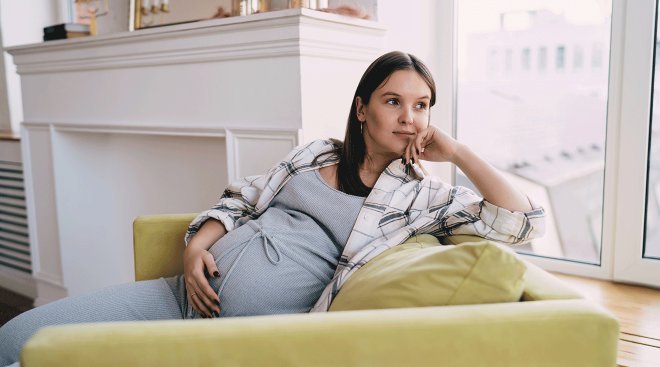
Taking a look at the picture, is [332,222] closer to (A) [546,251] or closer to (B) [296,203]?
(B) [296,203]

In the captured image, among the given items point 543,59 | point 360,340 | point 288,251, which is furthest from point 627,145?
point 360,340

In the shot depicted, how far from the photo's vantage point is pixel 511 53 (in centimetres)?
204

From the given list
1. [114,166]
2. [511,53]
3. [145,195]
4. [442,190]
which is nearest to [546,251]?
[511,53]

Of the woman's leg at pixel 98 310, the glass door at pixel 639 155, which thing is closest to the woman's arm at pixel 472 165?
the woman's leg at pixel 98 310

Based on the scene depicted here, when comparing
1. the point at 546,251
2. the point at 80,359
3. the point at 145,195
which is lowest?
the point at 546,251

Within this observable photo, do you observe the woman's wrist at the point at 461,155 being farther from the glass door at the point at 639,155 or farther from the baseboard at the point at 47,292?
the baseboard at the point at 47,292

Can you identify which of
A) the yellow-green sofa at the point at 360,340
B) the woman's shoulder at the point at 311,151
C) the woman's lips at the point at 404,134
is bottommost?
the yellow-green sofa at the point at 360,340

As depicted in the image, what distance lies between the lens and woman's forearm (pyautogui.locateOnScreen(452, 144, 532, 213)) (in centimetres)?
109

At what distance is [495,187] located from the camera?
3.60ft

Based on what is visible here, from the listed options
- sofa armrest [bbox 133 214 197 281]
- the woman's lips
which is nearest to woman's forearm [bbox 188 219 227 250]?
sofa armrest [bbox 133 214 197 281]

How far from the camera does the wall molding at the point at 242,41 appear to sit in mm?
1580

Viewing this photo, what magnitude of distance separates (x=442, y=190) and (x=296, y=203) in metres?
0.36

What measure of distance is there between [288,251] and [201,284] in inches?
8.2

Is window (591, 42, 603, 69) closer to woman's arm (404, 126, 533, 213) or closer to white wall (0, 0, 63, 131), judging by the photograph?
woman's arm (404, 126, 533, 213)
